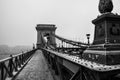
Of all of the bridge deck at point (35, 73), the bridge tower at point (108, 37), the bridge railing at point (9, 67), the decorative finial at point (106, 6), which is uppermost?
the decorative finial at point (106, 6)

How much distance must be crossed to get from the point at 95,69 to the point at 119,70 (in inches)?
14.3

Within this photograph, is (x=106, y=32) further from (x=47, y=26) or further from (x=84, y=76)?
(x=47, y=26)

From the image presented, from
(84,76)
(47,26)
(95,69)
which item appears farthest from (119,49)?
(47,26)

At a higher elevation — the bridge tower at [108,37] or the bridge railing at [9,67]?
the bridge tower at [108,37]

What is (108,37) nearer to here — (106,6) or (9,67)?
(106,6)

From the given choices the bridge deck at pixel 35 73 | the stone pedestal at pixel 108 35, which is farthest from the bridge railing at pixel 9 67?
the stone pedestal at pixel 108 35

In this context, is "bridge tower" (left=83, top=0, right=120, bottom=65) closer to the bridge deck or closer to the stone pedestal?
the stone pedestal

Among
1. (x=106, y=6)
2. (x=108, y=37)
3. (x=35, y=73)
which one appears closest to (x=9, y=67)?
(x=35, y=73)

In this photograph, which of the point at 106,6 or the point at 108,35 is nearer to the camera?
the point at 108,35

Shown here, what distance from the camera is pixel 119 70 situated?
132 cm

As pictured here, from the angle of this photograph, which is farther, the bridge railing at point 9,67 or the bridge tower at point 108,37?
the bridge railing at point 9,67

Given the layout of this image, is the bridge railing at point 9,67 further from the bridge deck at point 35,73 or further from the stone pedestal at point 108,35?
the stone pedestal at point 108,35

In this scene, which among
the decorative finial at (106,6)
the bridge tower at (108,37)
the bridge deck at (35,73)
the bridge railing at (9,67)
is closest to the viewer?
the bridge tower at (108,37)

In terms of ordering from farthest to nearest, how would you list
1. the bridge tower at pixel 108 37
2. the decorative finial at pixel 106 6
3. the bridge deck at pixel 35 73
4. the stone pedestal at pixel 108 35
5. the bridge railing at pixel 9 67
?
the bridge deck at pixel 35 73, the bridge railing at pixel 9 67, the decorative finial at pixel 106 6, the stone pedestal at pixel 108 35, the bridge tower at pixel 108 37
